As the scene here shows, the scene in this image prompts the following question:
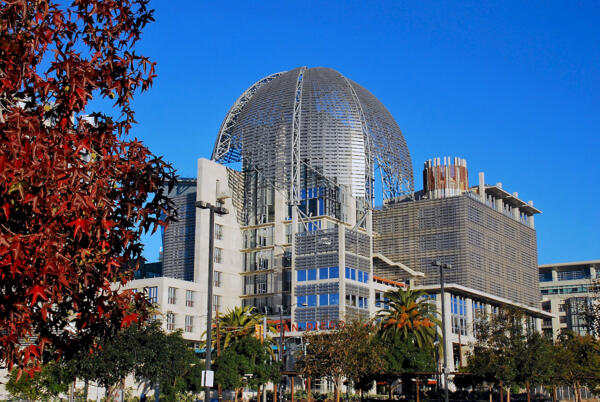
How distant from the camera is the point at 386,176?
133750mm

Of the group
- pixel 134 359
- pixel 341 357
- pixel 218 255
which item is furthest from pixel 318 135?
pixel 134 359

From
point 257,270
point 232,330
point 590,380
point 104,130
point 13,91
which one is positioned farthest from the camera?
point 257,270

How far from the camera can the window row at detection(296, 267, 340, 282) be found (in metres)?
113

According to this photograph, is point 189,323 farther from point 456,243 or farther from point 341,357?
point 341,357

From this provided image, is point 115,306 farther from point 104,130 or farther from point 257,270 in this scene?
point 257,270

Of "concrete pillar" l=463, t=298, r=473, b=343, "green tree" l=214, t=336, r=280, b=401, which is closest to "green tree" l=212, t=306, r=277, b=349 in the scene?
"green tree" l=214, t=336, r=280, b=401

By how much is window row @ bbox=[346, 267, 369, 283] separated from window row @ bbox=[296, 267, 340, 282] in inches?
76.3

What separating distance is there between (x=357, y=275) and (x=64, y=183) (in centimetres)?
10601

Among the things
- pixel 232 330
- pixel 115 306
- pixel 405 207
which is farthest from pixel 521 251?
pixel 115 306

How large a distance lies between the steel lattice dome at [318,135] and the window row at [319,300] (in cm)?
2104

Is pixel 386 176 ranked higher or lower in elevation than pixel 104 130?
higher

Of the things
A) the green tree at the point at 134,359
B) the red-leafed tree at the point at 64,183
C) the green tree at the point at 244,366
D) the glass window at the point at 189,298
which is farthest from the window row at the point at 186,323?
the red-leafed tree at the point at 64,183

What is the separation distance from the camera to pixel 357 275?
115250 millimetres

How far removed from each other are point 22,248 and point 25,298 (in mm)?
985
